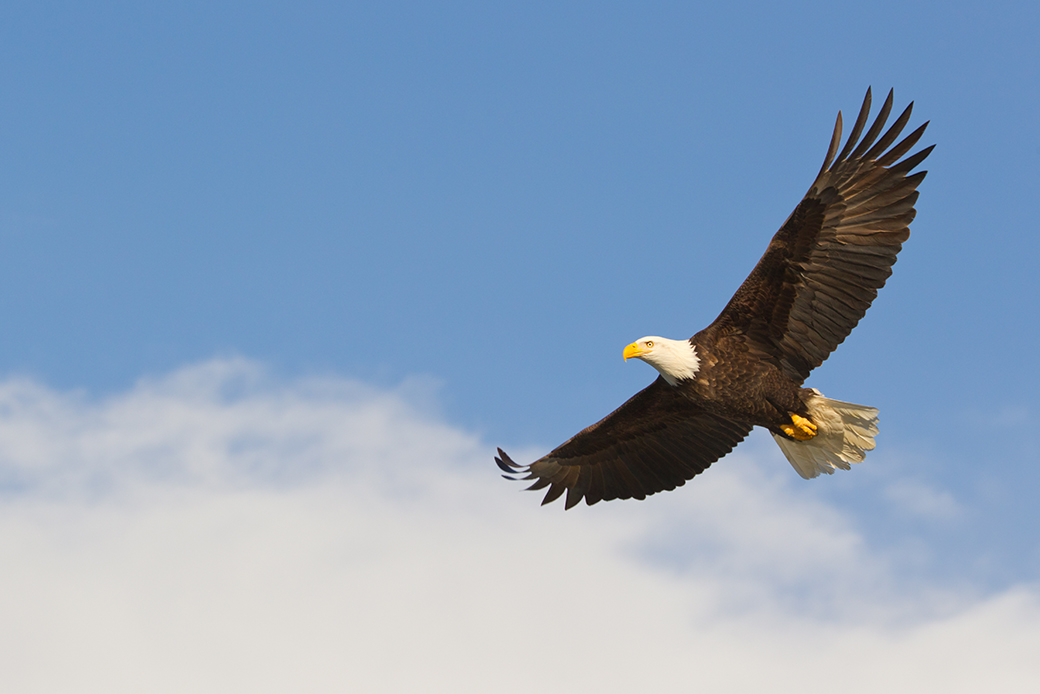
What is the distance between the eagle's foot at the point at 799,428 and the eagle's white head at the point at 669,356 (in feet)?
3.52

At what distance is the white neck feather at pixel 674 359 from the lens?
9758mm

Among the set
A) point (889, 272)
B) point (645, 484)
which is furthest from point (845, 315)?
point (645, 484)

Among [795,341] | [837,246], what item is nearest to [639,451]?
[795,341]

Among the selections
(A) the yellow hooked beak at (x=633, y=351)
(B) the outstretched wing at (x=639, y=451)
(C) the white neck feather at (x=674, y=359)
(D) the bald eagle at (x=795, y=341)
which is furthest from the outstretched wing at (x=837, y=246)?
(B) the outstretched wing at (x=639, y=451)

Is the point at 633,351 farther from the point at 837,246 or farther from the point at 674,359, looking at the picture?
the point at 837,246

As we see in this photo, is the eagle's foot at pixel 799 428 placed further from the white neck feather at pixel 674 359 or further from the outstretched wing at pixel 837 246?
the white neck feather at pixel 674 359

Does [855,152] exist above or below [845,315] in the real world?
above

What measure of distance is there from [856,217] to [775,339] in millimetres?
1306

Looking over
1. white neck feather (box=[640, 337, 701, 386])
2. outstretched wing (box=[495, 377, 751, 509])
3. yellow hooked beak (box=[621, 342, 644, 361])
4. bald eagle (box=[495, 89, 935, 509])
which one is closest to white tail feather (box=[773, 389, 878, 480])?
bald eagle (box=[495, 89, 935, 509])

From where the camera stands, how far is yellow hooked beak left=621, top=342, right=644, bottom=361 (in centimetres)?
999

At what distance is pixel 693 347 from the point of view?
9.84 metres

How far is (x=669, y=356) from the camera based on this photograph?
9789 mm

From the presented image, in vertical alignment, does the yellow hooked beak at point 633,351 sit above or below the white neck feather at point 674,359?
above

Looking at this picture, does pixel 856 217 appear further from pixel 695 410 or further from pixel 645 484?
pixel 645 484
